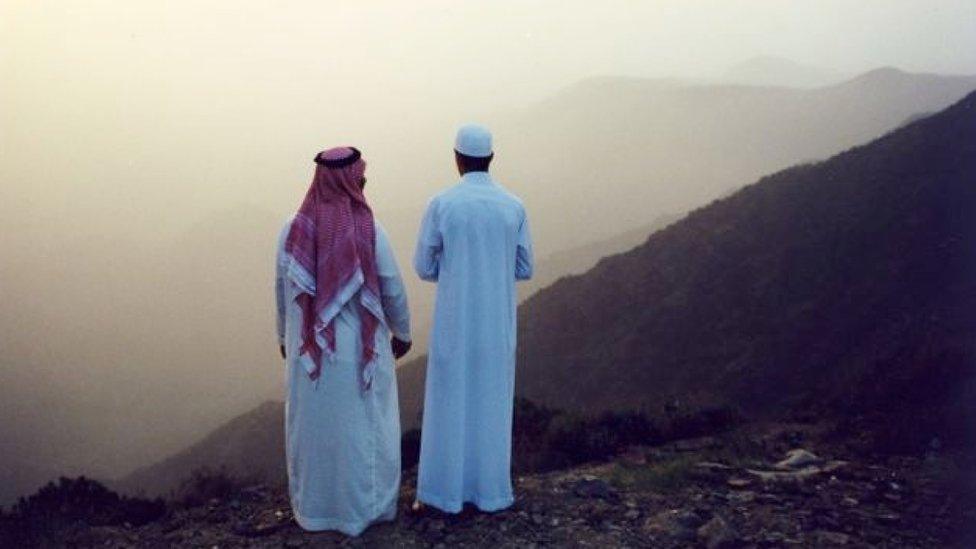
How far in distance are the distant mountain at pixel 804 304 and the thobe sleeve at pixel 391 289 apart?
3.40 meters

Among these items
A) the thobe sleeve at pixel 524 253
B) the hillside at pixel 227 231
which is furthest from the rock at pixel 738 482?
the hillside at pixel 227 231

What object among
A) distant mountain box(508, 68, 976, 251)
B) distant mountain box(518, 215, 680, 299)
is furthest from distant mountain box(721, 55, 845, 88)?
distant mountain box(518, 215, 680, 299)

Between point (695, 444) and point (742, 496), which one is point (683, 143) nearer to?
point (695, 444)

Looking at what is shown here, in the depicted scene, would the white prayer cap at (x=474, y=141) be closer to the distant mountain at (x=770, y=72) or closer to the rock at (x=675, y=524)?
the rock at (x=675, y=524)

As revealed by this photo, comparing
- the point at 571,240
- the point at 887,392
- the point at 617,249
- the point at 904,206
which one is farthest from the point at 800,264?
the point at 571,240

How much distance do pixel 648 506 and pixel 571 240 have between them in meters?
88.4

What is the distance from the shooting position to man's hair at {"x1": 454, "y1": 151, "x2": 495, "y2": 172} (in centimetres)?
389

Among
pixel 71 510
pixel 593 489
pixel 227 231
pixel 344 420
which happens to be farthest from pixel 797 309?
pixel 227 231

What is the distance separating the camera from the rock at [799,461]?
5223 millimetres

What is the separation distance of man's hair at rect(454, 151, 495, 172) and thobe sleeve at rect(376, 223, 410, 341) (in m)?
0.49

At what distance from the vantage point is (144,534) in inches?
185

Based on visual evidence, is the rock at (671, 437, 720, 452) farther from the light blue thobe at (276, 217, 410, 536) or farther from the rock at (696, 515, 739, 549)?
the light blue thobe at (276, 217, 410, 536)

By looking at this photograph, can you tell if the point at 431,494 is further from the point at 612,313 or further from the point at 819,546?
the point at 612,313

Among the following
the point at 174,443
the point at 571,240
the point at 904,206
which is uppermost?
the point at 904,206
